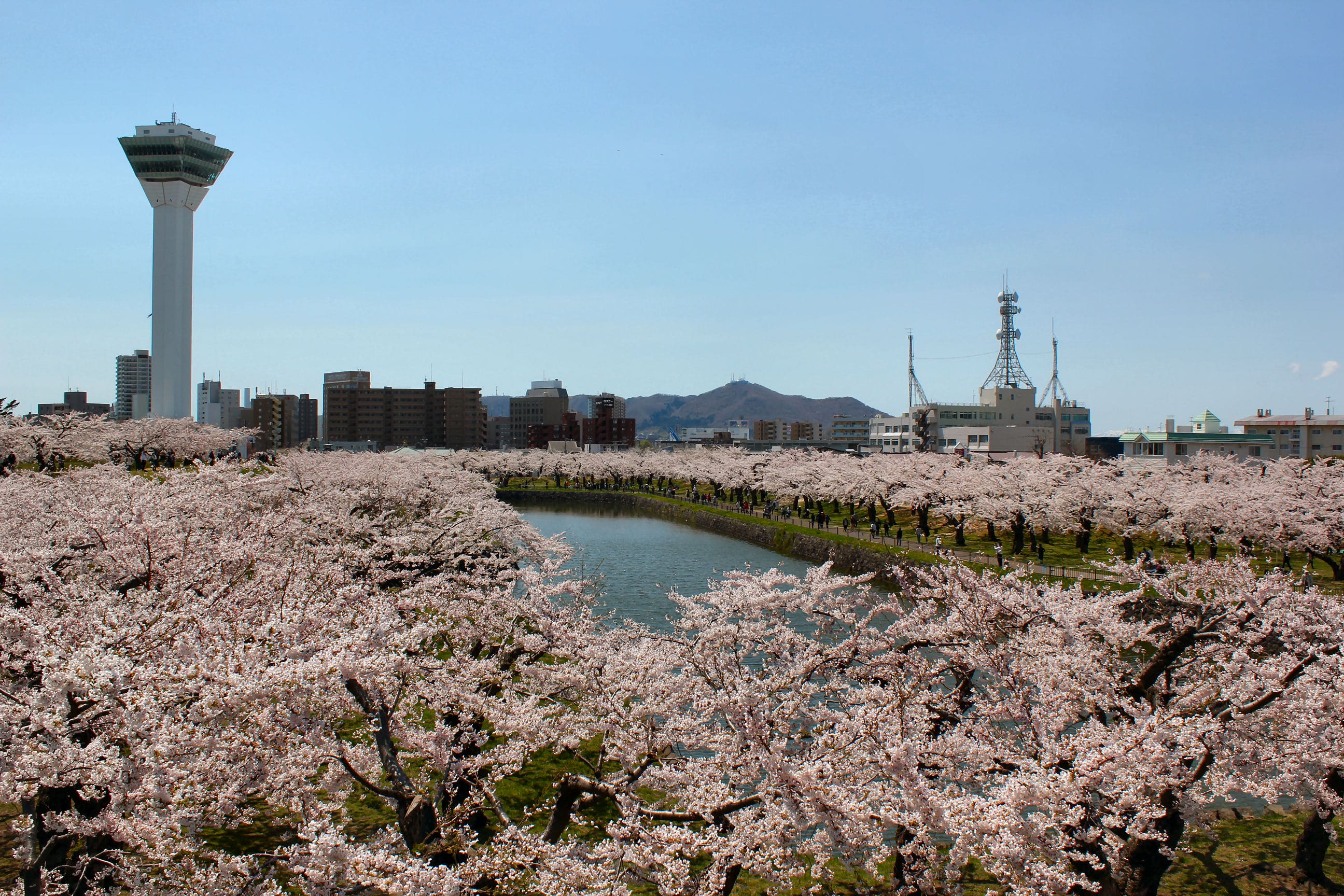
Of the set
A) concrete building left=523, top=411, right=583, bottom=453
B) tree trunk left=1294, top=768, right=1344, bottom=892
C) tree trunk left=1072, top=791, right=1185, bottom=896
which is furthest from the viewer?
concrete building left=523, top=411, right=583, bottom=453

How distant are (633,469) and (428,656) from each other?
2952 inches

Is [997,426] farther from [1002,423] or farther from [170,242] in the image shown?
[170,242]

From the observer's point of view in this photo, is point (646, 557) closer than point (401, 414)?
Yes

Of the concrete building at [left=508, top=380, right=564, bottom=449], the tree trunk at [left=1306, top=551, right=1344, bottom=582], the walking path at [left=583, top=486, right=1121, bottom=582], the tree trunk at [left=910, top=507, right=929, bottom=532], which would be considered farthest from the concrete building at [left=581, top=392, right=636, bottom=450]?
the tree trunk at [left=1306, top=551, right=1344, bottom=582]

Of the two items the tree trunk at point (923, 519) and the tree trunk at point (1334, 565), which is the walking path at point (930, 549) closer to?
the tree trunk at point (923, 519)

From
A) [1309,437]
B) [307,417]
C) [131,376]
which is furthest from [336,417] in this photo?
[1309,437]

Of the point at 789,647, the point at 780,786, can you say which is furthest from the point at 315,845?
the point at 789,647

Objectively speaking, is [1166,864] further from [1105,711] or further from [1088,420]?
[1088,420]

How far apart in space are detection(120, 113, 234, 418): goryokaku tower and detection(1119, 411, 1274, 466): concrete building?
361 ft

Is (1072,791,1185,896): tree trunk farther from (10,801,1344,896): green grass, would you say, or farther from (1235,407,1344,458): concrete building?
(1235,407,1344,458): concrete building

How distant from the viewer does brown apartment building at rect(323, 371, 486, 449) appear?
465 ft

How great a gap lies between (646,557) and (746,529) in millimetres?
10680

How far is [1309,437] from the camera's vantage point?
67.6 m

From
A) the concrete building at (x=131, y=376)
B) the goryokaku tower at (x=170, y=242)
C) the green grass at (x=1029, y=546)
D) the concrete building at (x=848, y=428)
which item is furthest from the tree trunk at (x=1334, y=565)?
the concrete building at (x=131, y=376)
